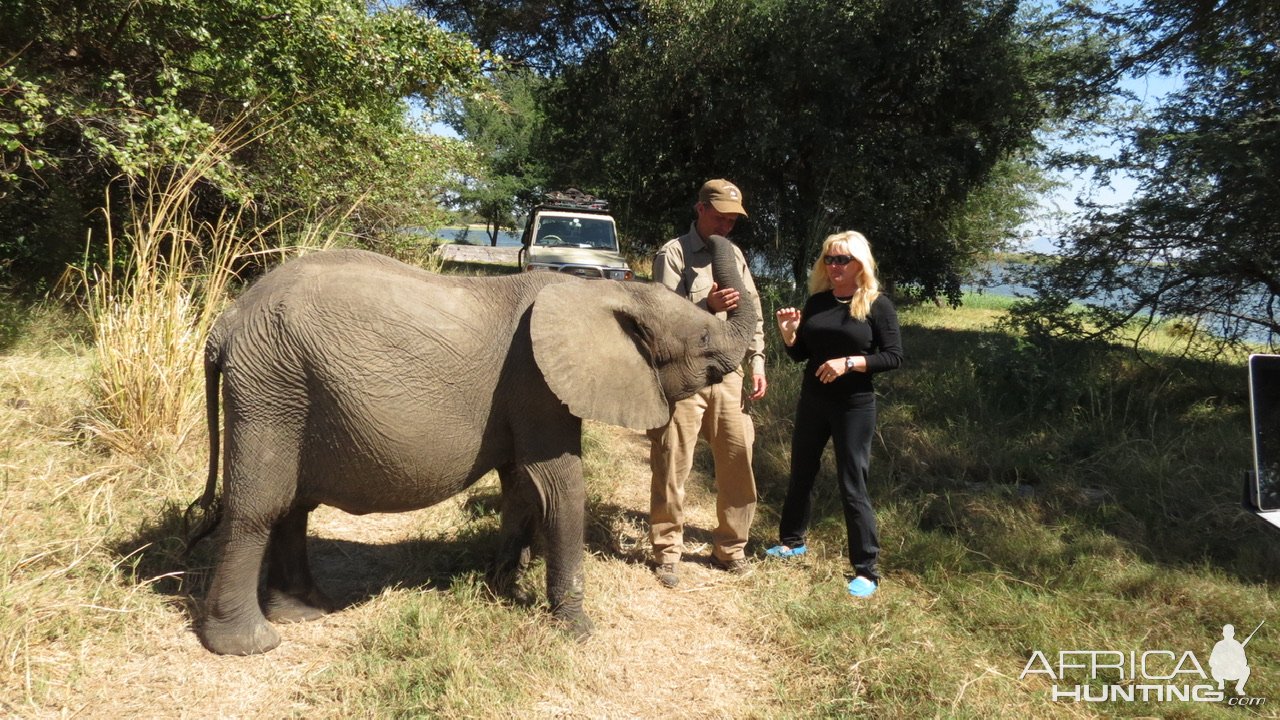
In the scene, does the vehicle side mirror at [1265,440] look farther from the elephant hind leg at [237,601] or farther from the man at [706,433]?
the elephant hind leg at [237,601]

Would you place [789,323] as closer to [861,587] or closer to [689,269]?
[689,269]

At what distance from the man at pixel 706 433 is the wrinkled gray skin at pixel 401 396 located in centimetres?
59

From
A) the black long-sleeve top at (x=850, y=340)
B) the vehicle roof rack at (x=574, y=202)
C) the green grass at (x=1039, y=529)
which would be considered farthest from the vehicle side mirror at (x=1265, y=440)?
the vehicle roof rack at (x=574, y=202)

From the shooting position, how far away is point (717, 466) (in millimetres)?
4309

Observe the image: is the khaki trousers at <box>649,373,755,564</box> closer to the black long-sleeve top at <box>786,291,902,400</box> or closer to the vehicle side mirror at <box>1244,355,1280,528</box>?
the black long-sleeve top at <box>786,291,902,400</box>

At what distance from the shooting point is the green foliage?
548cm

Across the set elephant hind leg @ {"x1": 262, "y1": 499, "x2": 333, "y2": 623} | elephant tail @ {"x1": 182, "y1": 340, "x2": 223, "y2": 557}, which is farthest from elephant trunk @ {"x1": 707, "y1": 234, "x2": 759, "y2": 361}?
elephant tail @ {"x1": 182, "y1": 340, "x2": 223, "y2": 557}

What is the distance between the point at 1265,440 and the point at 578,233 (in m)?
11.6

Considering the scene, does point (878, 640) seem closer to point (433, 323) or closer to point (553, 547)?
point (553, 547)

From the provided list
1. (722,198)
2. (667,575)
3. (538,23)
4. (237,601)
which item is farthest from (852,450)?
(538,23)

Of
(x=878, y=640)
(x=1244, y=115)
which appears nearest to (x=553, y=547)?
(x=878, y=640)

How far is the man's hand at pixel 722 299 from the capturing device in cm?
366

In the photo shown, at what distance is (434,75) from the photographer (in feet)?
24.8

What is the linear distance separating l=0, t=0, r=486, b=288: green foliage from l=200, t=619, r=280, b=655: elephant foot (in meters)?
3.10
